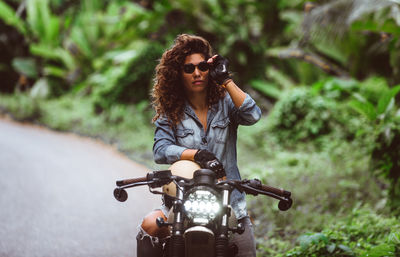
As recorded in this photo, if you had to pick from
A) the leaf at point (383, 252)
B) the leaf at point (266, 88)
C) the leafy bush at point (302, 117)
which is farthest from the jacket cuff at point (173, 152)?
the leaf at point (266, 88)

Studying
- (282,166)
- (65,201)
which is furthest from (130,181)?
(282,166)

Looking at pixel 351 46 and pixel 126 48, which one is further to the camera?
pixel 126 48

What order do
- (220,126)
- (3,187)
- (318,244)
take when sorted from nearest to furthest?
1. (220,126)
2. (318,244)
3. (3,187)

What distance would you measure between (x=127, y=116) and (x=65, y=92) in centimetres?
459

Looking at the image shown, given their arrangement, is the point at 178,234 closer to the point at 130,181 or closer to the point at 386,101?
the point at 130,181

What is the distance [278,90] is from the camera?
468 inches

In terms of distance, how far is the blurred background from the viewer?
5.12 meters

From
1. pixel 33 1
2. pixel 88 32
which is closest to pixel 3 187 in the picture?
pixel 88 32

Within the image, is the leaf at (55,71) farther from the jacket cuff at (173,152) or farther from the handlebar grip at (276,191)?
the handlebar grip at (276,191)

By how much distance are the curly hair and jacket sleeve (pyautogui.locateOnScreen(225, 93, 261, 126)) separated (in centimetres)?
11

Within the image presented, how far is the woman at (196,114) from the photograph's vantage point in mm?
2484

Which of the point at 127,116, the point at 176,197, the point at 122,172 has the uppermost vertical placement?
the point at 127,116

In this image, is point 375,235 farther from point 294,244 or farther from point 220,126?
point 220,126

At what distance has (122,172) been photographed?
8.20m
